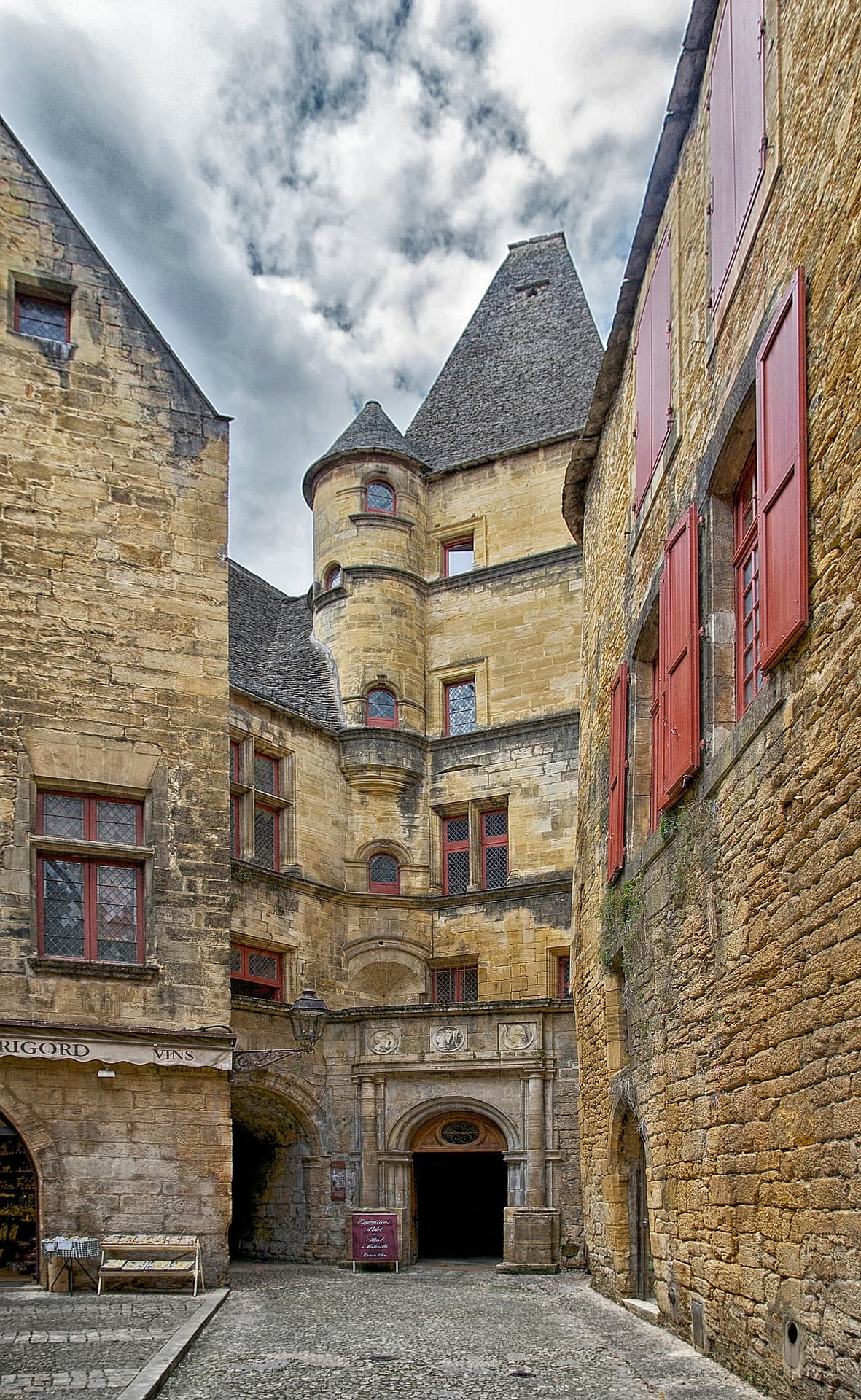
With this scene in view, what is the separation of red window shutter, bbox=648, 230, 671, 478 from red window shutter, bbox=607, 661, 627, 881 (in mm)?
1864

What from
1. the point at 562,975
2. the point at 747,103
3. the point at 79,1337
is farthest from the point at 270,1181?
the point at 747,103

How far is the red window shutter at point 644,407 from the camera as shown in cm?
966

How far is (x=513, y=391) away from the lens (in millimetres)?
22578

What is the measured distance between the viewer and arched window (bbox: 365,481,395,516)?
20969 mm

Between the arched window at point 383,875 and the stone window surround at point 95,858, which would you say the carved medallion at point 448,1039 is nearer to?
the arched window at point 383,875

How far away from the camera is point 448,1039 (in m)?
15.4

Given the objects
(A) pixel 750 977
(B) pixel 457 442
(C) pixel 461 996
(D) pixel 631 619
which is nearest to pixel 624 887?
(D) pixel 631 619

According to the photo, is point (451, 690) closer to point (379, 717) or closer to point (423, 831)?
point (379, 717)

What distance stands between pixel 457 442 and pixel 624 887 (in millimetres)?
13369

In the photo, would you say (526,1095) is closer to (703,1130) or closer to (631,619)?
(631,619)

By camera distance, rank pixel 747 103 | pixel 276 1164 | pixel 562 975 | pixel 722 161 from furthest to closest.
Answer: pixel 562 975, pixel 276 1164, pixel 722 161, pixel 747 103

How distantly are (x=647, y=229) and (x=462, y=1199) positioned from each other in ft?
43.8

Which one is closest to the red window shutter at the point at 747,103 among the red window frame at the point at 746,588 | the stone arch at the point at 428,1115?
the red window frame at the point at 746,588

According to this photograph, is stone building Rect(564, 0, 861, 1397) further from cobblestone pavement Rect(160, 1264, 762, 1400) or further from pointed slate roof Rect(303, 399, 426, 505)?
pointed slate roof Rect(303, 399, 426, 505)
